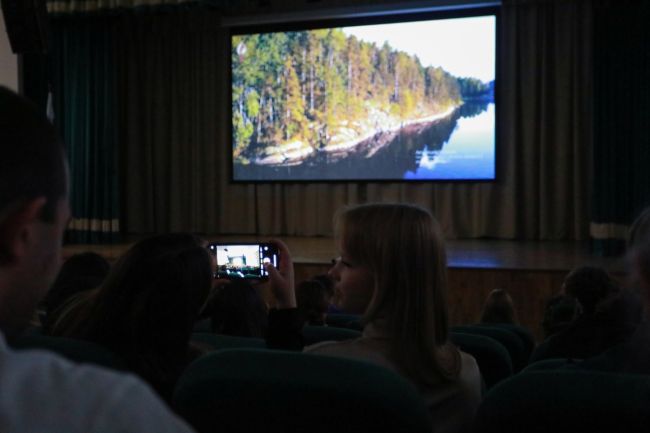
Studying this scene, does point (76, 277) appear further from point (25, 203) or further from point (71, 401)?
point (71, 401)

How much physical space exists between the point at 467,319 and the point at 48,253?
5202 millimetres

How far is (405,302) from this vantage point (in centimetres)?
147

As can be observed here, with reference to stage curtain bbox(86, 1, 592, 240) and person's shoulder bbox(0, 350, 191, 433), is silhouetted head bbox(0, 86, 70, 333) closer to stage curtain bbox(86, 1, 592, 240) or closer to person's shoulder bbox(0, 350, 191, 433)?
person's shoulder bbox(0, 350, 191, 433)

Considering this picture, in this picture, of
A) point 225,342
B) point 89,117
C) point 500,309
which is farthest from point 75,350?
point 89,117

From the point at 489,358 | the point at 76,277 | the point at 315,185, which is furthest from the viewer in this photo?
the point at 315,185

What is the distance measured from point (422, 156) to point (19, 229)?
7.64m

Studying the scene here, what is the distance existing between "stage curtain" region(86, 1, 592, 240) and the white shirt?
7.66 meters

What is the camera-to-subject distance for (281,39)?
8562 mm

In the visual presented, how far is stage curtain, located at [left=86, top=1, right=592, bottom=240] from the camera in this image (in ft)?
25.8

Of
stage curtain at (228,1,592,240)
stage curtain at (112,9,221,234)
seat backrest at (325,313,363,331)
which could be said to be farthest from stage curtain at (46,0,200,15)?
seat backrest at (325,313,363,331)

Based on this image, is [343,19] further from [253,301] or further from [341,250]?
[341,250]

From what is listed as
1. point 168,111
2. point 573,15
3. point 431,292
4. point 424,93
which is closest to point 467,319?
point 424,93

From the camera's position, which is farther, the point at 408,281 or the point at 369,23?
the point at 369,23

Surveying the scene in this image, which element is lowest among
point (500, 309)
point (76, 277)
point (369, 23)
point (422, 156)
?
point (500, 309)
